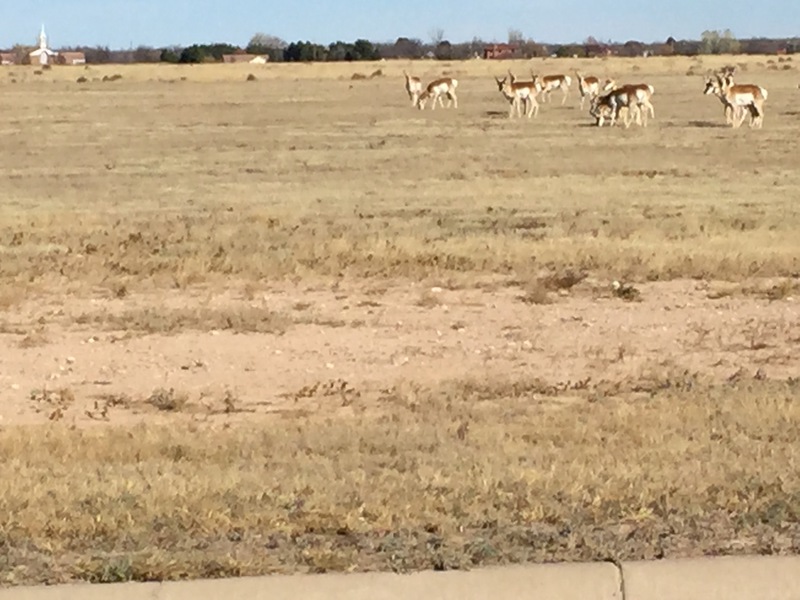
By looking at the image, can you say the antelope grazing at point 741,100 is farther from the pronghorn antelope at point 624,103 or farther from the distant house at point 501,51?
the distant house at point 501,51

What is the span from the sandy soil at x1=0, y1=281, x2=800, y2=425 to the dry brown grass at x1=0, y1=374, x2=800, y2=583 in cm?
122

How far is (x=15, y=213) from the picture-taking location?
2062cm

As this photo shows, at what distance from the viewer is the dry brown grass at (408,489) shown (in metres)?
5.88

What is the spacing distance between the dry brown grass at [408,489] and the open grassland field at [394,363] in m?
0.02

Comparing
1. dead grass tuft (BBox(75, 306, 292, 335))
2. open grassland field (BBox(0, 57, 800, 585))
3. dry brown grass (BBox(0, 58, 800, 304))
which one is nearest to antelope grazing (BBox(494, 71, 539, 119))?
dry brown grass (BBox(0, 58, 800, 304))

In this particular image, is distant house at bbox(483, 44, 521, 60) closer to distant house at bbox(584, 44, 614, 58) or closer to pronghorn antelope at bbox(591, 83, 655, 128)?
distant house at bbox(584, 44, 614, 58)

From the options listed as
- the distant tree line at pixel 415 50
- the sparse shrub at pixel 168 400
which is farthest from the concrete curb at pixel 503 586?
the distant tree line at pixel 415 50

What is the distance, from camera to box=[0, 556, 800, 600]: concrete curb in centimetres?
540

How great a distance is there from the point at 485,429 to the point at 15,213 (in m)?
13.4

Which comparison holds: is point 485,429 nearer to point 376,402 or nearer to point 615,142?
point 376,402

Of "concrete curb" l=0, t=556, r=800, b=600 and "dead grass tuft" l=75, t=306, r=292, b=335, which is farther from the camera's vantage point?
"dead grass tuft" l=75, t=306, r=292, b=335

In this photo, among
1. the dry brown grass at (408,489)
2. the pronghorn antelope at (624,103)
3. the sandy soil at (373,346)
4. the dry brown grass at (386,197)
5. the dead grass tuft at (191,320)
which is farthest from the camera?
the pronghorn antelope at (624,103)

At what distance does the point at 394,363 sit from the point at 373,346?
671 millimetres

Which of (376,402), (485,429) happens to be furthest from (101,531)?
(376,402)
